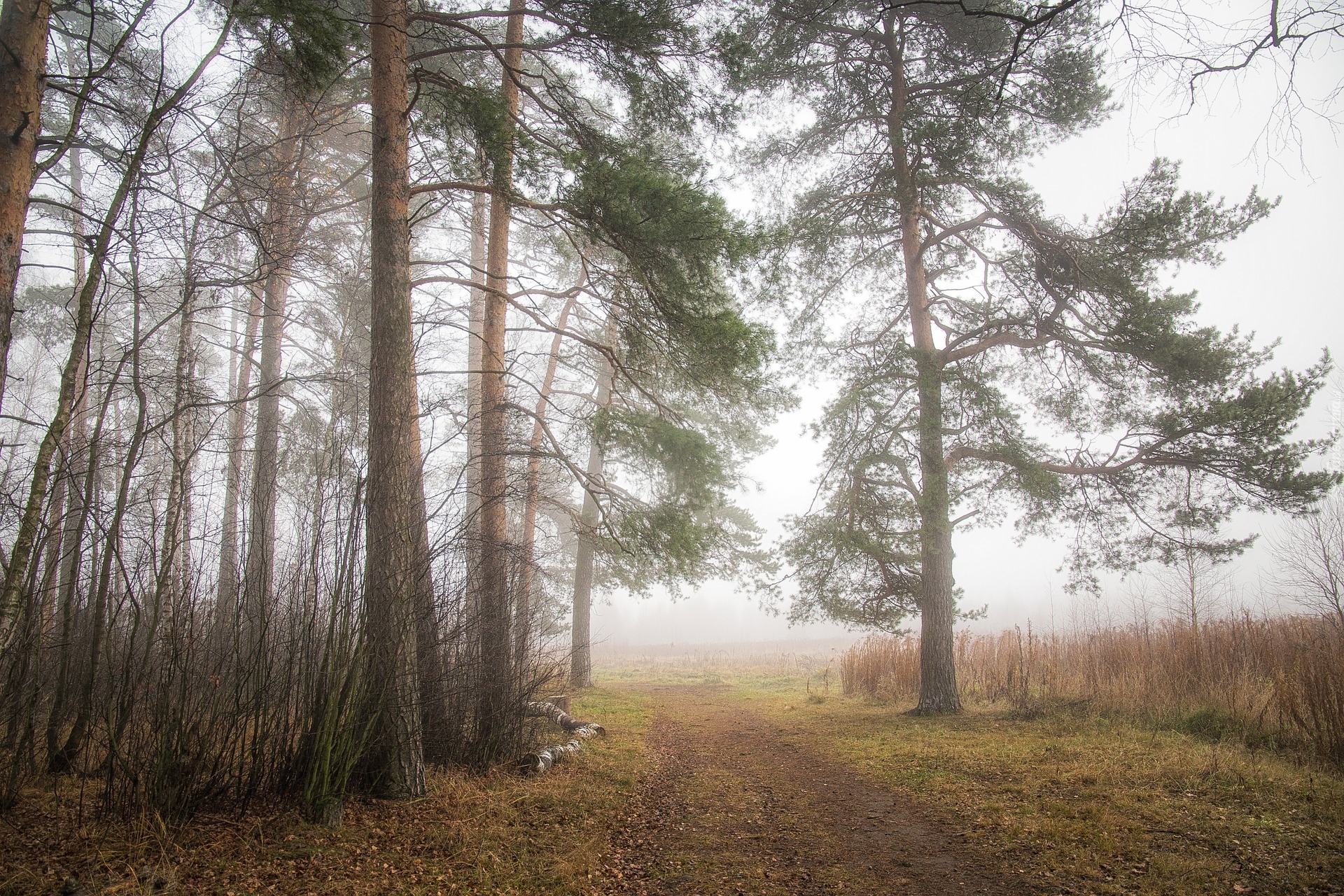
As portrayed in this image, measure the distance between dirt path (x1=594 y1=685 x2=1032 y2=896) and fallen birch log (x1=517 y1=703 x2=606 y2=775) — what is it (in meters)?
0.91

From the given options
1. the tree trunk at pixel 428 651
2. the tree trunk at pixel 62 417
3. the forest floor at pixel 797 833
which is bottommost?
the forest floor at pixel 797 833

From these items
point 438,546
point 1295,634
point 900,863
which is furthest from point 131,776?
point 1295,634

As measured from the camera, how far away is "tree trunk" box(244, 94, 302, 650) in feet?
12.6

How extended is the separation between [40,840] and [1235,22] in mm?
8044

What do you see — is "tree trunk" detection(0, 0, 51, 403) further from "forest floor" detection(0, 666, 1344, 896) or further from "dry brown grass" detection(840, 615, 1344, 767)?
"dry brown grass" detection(840, 615, 1344, 767)

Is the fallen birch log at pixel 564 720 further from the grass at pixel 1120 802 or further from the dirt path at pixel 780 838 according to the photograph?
the grass at pixel 1120 802

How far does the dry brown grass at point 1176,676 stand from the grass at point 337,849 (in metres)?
6.08

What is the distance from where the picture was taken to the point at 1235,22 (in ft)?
12.1

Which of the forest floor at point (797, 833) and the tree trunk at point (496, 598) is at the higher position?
the tree trunk at point (496, 598)

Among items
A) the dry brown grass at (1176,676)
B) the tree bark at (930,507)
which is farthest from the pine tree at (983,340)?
the dry brown grass at (1176,676)

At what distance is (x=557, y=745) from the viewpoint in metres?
6.52

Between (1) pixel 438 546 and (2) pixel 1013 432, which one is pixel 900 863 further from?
(2) pixel 1013 432

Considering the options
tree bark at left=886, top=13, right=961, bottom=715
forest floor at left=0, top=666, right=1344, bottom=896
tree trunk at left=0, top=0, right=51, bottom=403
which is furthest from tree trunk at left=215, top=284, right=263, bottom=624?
tree bark at left=886, top=13, right=961, bottom=715

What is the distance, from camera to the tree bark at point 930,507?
8.87 metres
